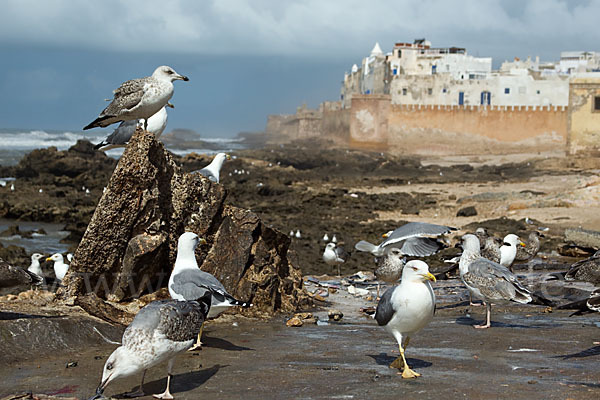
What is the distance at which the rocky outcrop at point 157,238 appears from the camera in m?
7.31

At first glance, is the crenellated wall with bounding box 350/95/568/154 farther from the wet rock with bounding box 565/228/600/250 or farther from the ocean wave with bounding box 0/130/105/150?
the wet rock with bounding box 565/228/600/250

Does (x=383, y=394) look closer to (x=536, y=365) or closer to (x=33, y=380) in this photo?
(x=536, y=365)

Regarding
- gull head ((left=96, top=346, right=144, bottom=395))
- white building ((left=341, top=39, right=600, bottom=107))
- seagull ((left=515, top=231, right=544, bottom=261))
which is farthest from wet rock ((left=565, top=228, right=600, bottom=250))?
white building ((left=341, top=39, right=600, bottom=107))

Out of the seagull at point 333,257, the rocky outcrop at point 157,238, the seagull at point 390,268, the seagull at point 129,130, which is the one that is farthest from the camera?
the seagull at point 333,257

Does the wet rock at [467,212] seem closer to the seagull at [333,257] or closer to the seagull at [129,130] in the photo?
the seagull at [333,257]

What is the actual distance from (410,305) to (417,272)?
0.75 ft

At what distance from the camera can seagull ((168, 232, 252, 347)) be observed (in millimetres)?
5793

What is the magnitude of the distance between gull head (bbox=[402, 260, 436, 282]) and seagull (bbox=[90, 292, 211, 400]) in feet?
4.86

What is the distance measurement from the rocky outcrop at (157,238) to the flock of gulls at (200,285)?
53cm

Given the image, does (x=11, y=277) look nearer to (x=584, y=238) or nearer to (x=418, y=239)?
(x=418, y=239)

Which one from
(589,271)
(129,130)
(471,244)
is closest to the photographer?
(589,271)

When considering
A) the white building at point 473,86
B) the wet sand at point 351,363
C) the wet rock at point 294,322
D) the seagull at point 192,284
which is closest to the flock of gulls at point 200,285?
the seagull at point 192,284

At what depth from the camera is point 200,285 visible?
584cm

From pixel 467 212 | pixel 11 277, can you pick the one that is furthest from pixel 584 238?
pixel 11 277
